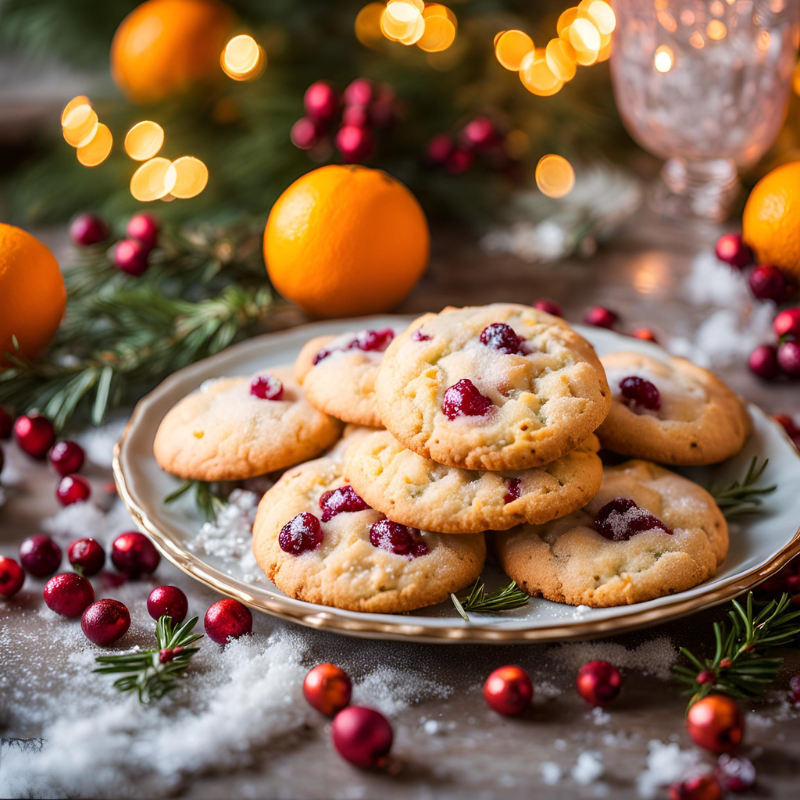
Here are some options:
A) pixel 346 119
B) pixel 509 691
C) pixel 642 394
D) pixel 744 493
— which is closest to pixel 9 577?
pixel 509 691

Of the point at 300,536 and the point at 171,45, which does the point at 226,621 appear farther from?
the point at 171,45

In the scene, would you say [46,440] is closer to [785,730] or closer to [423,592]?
[423,592]

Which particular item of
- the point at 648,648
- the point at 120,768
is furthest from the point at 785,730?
the point at 120,768

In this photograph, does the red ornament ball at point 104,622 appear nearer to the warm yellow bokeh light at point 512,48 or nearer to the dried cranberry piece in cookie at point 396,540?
the dried cranberry piece in cookie at point 396,540

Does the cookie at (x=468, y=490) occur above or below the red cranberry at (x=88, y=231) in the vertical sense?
below

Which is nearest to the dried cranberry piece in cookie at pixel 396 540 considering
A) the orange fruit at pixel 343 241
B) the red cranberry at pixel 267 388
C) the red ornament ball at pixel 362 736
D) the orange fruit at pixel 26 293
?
the red ornament ball at pixel 362 736

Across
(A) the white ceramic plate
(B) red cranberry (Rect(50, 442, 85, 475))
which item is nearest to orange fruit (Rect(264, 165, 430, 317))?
(A) the white ceramic plate

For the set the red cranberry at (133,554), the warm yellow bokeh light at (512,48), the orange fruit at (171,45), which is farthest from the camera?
the warm yellow bokeh light at (512,48)
